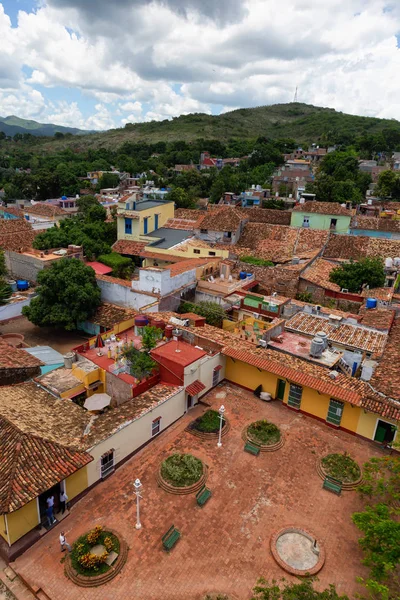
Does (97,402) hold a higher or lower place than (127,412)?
lower

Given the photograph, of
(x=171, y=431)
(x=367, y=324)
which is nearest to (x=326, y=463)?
(x=171, y=431)

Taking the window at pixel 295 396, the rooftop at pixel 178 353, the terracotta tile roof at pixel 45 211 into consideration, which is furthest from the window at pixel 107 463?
the terracotta tile roof at pixel 45 211

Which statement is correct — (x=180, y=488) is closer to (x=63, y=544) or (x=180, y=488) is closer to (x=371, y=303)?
(x=63, y=544)

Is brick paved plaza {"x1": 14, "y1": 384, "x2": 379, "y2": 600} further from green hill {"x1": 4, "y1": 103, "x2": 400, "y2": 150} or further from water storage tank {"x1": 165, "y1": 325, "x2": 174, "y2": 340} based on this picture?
green hill {"x1": 4, "y1": 103, "x2": 400, "y2": 150}

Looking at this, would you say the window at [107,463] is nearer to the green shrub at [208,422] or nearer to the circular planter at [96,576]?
the circular planter at [96,576]

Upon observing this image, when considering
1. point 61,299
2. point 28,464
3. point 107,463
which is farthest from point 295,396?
point 61,299
